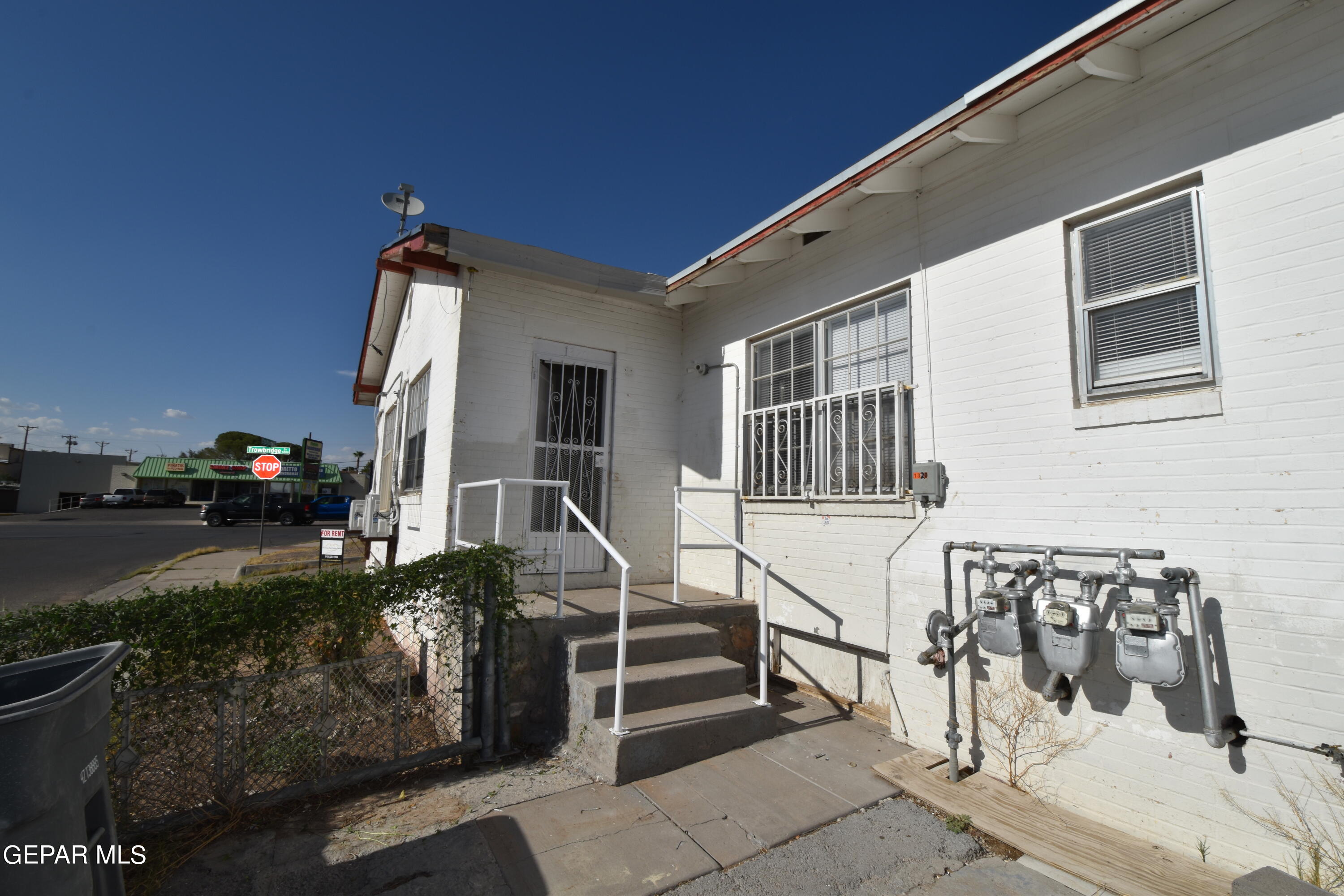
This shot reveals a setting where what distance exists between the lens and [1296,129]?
292 centimetres

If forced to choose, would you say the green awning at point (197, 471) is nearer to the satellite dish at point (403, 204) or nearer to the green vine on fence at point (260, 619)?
the satellite dish at point (403, 204)

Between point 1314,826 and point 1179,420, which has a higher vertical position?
point 1179,420

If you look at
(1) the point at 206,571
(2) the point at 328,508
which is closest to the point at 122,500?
(2) the point at 328,508

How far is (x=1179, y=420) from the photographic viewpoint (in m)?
3.18

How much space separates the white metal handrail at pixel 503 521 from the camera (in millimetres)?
4676

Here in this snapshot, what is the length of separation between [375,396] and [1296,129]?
666 inches

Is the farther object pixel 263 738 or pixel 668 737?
pixel 668 737

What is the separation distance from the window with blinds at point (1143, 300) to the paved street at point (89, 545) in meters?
7.69

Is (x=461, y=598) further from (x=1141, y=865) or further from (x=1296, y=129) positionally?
(x=1296, y=129)

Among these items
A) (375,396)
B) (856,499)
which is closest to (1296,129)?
(856,499)

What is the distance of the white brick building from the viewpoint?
2.84 metres

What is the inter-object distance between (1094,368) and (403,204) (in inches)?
310

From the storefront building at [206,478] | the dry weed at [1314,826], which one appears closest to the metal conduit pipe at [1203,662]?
the dry weed at [1314,826]

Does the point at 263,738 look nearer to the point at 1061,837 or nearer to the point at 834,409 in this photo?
the point at 1061,837
